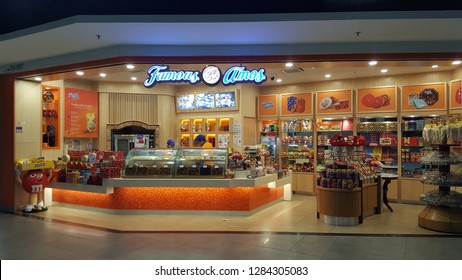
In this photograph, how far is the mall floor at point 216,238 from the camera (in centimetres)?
482

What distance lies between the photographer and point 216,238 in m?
5.57

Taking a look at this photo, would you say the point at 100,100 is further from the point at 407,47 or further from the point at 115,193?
the point at 407,47

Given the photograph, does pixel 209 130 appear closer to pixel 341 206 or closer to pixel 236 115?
pixel 236 115

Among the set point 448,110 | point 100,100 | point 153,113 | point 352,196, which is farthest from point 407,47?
point 100,100

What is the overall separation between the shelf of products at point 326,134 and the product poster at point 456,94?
2.62m

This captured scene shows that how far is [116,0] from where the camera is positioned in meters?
5.22

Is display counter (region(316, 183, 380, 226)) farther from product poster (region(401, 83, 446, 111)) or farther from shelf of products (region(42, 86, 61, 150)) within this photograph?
shelf of products (region(42, 86, 61, 150))

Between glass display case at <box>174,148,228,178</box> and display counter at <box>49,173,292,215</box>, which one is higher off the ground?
glass display case at <box>174,148,228,178</box>

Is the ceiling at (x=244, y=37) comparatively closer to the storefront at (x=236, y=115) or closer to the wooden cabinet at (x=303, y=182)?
the storefront at (x=236, y=115)

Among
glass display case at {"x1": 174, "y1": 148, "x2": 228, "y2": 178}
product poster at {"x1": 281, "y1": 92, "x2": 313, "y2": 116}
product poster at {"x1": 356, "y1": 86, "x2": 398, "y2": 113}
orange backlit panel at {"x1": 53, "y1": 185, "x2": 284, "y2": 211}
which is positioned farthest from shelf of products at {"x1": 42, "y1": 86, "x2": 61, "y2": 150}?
product poster at {"x1": 356, "y1": 86, "x2": 398, "y2": 113}

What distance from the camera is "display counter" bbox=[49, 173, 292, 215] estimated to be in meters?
6.97

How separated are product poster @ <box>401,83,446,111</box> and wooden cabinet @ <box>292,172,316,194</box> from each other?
3284mm

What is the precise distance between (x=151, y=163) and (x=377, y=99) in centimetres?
645

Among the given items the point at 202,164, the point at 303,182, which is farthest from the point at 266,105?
the point at 202,164
